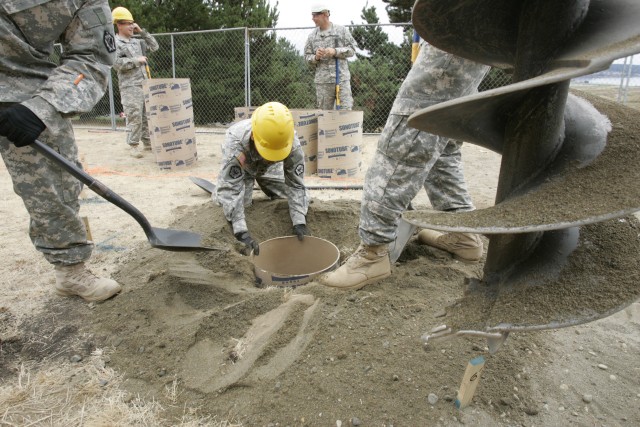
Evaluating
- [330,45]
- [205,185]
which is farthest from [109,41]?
[330,45]

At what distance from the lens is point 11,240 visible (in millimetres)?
3227

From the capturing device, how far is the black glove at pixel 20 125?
178 cm

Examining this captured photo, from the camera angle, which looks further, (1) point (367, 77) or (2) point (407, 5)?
(2) point (407, 5)

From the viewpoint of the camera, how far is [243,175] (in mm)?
3309

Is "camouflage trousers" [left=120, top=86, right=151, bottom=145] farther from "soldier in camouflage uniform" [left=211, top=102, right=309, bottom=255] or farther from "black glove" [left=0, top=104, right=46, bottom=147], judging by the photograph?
"black glove" [left=0, top=104, right=46, bottom=147]

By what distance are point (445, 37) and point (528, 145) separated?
0.47 m

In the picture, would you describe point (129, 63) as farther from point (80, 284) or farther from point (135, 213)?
point (80, 284)

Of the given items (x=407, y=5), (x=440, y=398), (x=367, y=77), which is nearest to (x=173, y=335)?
(x=440, y=398)

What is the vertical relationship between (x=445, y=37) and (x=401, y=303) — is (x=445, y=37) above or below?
above

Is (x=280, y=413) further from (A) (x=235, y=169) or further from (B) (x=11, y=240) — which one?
(B) (x=11, y=240)

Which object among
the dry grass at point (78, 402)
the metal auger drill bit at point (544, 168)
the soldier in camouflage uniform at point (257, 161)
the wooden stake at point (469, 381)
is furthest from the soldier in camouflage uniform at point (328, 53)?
the wooden stake at point (469, 381)

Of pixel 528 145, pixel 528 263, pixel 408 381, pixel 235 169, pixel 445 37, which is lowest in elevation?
pixel 408 381

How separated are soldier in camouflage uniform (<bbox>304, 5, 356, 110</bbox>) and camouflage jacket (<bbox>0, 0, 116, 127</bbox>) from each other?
491 centimetres

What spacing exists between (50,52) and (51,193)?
→ 727 mm
